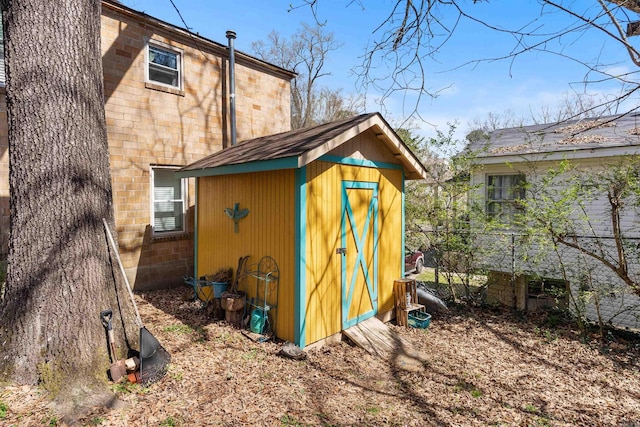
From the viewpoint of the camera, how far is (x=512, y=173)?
9289 mm

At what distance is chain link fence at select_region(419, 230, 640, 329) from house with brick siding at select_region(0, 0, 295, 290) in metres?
5.75

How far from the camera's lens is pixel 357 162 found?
538 cm

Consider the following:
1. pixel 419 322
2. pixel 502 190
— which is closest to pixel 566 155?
pixel 502 190

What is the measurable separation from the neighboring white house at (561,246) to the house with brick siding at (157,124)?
6434 millimetres

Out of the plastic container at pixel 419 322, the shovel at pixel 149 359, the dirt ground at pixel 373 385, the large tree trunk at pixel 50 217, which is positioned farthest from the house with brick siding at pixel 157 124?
the plastic container at pixel 419 322

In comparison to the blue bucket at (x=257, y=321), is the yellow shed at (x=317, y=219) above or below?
above

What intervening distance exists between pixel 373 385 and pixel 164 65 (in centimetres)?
781

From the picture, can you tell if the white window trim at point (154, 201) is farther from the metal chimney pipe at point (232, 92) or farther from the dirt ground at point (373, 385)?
the dirt ground at point (373, 385)

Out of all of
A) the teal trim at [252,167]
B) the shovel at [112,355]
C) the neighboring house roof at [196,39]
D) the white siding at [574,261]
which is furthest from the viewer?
the neighboring house roof at [196,39]

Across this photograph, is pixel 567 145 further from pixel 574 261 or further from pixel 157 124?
pixel 157 124

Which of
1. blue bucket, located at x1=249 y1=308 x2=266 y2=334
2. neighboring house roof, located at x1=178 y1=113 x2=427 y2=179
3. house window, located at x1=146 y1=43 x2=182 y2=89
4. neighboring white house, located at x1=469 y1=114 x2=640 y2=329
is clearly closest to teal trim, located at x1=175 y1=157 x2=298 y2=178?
neighboring house roof, located at x1=178 y1=113 x2=427 y2=179

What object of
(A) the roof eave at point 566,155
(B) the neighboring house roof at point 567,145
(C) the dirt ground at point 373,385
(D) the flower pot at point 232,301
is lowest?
(C) the dirt ground at point 373,385

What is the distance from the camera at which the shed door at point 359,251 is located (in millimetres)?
5232

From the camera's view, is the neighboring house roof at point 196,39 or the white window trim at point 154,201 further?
the white window trim at point 154,201
